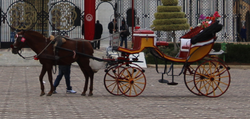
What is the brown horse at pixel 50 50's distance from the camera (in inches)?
481

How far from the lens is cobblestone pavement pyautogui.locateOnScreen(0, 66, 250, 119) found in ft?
31.0

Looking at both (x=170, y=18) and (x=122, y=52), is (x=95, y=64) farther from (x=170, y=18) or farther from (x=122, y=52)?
(x=170, y=18)

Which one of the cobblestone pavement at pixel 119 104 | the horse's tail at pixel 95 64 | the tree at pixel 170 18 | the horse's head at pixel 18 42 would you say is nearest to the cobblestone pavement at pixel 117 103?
the cobblestone pavement at pixel 119 104

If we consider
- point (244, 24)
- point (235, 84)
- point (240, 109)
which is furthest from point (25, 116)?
point (244, 24)

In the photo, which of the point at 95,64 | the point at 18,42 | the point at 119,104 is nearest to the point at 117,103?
the point at 119,104

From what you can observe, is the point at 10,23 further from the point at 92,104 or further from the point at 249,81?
the point at 92,104

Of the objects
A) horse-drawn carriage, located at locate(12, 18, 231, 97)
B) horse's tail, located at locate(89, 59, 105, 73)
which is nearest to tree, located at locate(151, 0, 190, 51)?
horse-drawn carriage, located at locate(12, 18, 231, 97)

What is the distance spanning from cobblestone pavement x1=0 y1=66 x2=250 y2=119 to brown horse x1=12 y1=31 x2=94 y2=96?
75 cm

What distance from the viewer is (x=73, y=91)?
1298 centimetres

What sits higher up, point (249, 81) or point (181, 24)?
point (181, 24)

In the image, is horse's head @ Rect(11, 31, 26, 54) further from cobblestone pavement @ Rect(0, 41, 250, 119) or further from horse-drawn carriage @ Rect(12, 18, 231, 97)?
cobblestone pavement @ Rect(0, 41, 250, 119)

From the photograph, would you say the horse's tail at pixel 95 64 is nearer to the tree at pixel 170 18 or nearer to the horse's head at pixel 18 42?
the horse's head at pixel 18 42

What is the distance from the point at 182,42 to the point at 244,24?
22.1m

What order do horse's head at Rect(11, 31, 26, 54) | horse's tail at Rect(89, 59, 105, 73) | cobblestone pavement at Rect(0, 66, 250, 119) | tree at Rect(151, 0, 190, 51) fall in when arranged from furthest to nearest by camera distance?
tree at Rect(151, 0, 190, 51)
horse's tail at Rect(89, 59, 105, 73)
horse's head at Rect(11, 31, 26, 54)
cobblestone pavement at Rect(0, 66, 250, 119)
